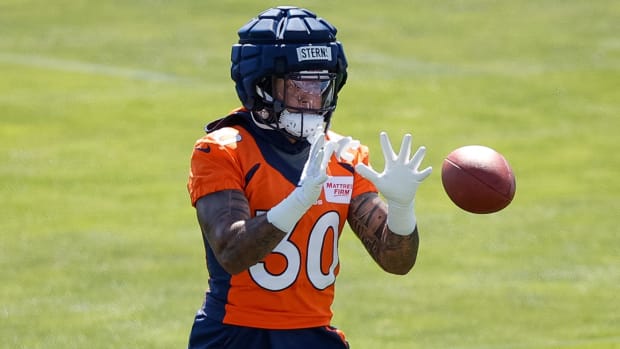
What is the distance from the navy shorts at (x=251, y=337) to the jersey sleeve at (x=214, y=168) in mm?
572

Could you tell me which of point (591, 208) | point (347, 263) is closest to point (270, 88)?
point (347, 263)

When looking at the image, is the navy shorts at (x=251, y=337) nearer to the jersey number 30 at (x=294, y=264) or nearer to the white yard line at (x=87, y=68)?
the jersey number 30 at (x=294, y=264)

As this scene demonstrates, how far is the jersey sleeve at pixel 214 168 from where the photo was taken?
5.73m

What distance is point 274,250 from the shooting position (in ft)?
19.0

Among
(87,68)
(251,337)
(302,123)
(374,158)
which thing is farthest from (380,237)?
(87,68)

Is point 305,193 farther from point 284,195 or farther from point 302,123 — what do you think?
point 302,123

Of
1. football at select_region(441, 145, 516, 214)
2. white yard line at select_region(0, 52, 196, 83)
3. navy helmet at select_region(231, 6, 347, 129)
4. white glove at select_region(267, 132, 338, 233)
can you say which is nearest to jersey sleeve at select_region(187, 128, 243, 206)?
navy helmet at select_region(231, 6, 347, 129)

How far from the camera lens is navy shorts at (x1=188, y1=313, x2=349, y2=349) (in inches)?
231

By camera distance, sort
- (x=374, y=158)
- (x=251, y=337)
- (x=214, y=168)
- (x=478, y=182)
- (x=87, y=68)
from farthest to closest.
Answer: (x=87, y=68), (x=374, y=158), (x=478, y=182), (x=251, y=337), (x=214, y=168)

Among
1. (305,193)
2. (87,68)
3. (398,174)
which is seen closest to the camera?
(305,193)

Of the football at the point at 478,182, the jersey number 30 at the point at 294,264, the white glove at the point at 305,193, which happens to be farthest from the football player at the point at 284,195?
the football at the point at 478,182

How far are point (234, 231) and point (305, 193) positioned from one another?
39 centimetres

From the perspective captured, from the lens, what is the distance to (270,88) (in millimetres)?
5992

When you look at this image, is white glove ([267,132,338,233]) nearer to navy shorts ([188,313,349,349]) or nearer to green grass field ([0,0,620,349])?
navy shorts ([188,313,349,349])
